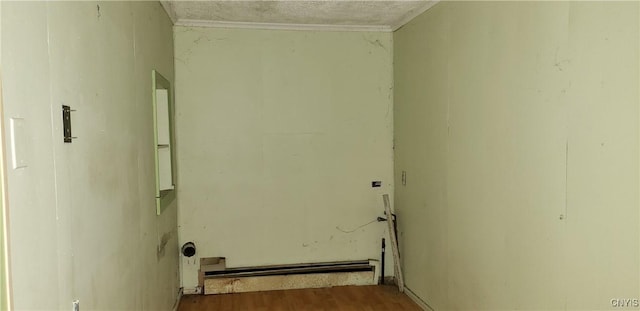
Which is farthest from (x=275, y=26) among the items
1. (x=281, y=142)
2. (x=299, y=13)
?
(x=281, y=142)

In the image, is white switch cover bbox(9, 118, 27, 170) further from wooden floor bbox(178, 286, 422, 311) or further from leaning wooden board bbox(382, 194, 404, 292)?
leaning wooden board bbox(382, 194, 404, 292)

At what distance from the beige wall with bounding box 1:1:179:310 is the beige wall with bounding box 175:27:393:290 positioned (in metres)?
1.14

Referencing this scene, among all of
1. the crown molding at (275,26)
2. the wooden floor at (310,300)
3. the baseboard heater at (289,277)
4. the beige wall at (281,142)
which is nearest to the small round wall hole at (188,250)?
the beige wall at (281,142)

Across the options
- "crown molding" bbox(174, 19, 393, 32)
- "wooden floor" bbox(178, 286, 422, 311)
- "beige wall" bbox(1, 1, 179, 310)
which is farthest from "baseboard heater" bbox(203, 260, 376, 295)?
"crown molding" bbox(174, 19, 393, 32)

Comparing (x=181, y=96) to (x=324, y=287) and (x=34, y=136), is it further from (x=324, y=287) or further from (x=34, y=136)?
(x=34, y=136)

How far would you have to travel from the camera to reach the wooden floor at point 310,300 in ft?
11.9

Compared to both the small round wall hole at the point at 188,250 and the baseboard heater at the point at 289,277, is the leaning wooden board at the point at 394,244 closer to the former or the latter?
the baseboard heater at the point at 289,277

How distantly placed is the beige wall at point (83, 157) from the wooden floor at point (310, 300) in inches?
42.2

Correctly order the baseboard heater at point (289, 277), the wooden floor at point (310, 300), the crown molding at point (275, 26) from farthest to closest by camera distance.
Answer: the baseboard heater at point (289, 277)
the crown molding at point (275, 26)
the wooden floor at point (310, 300)

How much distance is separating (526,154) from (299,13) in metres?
2.17

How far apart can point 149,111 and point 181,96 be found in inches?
45.5

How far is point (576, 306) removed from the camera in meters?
1.97

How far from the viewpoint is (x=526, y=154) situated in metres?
2.26

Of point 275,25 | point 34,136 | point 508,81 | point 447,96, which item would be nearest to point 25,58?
point 34,136
